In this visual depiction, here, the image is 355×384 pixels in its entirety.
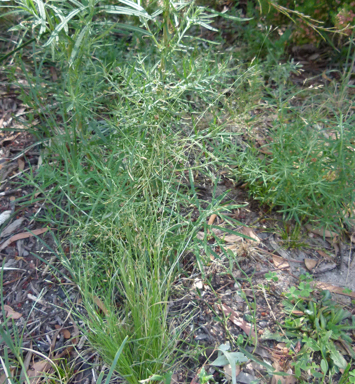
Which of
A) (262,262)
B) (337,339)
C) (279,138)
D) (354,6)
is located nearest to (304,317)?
(337,339)

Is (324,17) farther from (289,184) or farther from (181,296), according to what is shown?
(181,296)

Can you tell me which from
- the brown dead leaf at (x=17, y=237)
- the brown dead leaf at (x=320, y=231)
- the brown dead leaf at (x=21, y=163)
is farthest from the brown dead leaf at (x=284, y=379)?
the brown dead leaf at (x=21, y=163)

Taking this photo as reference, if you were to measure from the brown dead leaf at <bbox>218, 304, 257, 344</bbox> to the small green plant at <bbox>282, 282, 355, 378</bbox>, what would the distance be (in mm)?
169

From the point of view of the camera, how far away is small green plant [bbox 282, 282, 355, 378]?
5.38ft

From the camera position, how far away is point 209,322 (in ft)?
5.71

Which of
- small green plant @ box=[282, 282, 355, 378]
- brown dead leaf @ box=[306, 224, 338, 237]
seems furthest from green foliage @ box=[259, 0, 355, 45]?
small green plant @ box=[282, 282, 355, 378]

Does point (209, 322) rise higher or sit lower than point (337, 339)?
higher

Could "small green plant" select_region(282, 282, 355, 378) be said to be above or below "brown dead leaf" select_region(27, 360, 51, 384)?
below

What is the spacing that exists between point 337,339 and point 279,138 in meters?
1.10

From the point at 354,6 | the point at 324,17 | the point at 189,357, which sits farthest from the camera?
the point at 324,17

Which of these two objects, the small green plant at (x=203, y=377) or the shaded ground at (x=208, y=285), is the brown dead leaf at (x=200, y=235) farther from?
the small green plant at (x=203, y=377)

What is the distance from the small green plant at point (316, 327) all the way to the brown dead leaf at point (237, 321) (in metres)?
0.17

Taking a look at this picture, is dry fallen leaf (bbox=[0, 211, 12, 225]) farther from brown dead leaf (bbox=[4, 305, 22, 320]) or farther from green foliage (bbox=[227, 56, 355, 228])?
green foliage (bbox=[227, 56, 355, 228])

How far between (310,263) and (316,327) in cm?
41
